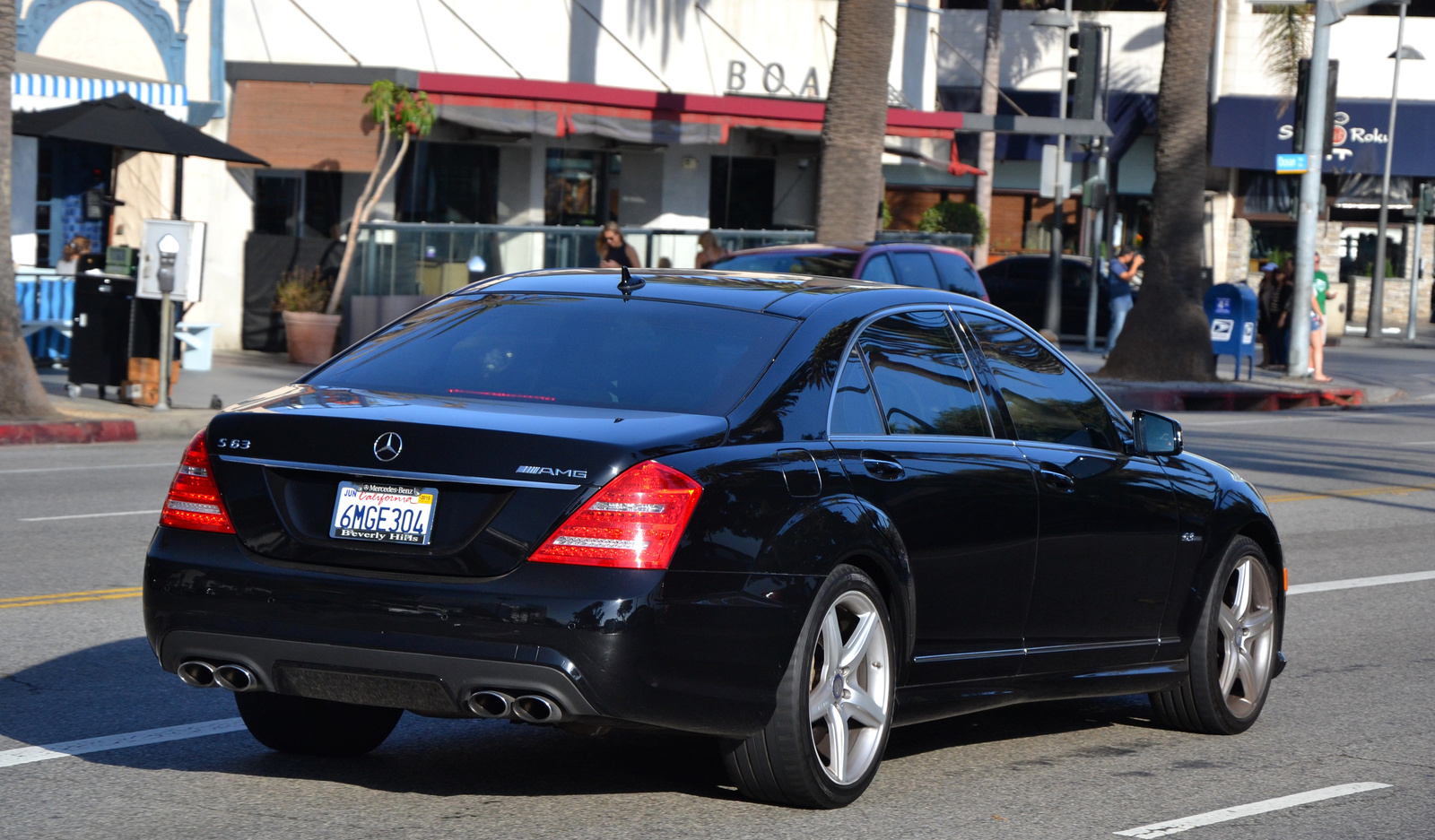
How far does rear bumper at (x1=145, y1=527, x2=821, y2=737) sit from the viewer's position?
486cm

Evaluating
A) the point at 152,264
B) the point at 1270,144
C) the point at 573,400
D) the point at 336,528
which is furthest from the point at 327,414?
the point at 1270,144

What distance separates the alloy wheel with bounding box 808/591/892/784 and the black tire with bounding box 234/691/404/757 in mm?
1406

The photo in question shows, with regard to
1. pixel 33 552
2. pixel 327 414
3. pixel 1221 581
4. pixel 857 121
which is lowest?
pixel 33 552

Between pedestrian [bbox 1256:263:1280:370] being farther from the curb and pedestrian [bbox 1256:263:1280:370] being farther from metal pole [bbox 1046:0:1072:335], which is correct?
the curb

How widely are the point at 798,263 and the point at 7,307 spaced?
723cm

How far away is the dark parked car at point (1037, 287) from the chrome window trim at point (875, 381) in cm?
2905

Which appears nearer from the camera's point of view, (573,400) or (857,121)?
(573,400)

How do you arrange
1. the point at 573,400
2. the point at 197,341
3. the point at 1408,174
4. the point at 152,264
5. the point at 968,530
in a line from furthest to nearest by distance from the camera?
the point at 1408,174 → the point at 197,341 → the point at 152,264 → the point at 968,530 → the point at 573,400

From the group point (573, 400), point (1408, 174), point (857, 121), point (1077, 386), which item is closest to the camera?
point (573, 400)

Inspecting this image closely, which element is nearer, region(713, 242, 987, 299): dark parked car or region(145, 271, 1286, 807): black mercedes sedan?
region(145, 271, 1286, 807): black mercedes sedan

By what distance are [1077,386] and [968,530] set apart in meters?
1.19

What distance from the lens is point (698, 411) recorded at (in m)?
5.32

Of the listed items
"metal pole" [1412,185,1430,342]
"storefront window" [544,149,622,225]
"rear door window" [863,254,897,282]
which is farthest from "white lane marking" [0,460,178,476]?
"metal pole" [1412,185,1430,342]

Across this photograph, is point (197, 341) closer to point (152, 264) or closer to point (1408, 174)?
point (152, 264)
